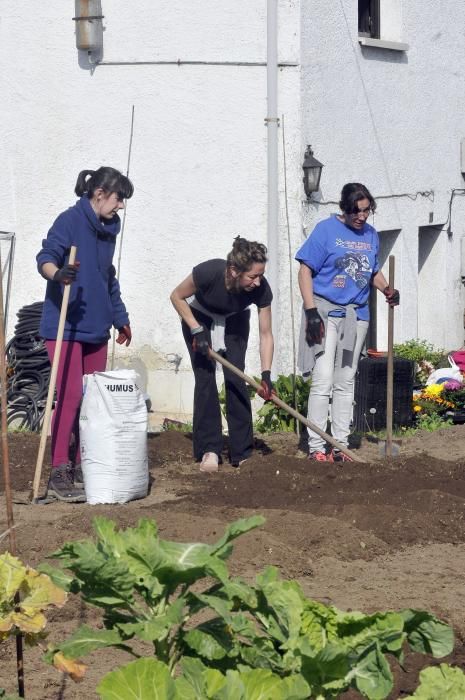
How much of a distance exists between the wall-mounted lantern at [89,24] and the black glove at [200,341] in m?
3.88

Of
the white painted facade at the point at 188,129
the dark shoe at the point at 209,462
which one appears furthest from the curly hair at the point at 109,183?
the white painted facade at the point at 188,129

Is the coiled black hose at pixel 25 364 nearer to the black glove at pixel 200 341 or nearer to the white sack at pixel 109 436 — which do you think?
the black glove at pixel 200 341

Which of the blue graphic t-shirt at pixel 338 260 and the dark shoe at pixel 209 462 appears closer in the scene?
the dark shoe at pixel 209 462

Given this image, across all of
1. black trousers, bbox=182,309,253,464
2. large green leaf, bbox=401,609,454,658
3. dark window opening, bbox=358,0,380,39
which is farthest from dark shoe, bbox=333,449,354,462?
large green leaf, bbox=401,609,454,658

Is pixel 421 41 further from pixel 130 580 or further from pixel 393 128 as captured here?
pixel 130 580

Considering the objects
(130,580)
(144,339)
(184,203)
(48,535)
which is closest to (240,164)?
(184,203)

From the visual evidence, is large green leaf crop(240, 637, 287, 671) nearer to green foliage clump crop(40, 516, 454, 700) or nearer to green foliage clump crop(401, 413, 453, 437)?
green foliage clump crop(40, 516, 454, 700)

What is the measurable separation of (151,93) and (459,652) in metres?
7.28

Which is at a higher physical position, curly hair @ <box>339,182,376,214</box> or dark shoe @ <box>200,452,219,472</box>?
curly hair @ <box>339,182,376,214</box>

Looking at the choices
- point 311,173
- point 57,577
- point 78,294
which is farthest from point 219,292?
point 57,577

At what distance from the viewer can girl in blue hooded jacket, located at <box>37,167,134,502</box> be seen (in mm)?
7555

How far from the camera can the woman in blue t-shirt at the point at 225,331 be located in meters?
7.94

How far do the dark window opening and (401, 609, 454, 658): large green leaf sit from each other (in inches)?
382

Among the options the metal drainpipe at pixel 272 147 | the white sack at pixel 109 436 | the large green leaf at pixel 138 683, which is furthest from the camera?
the metal drainpipe at pixel 272 147
